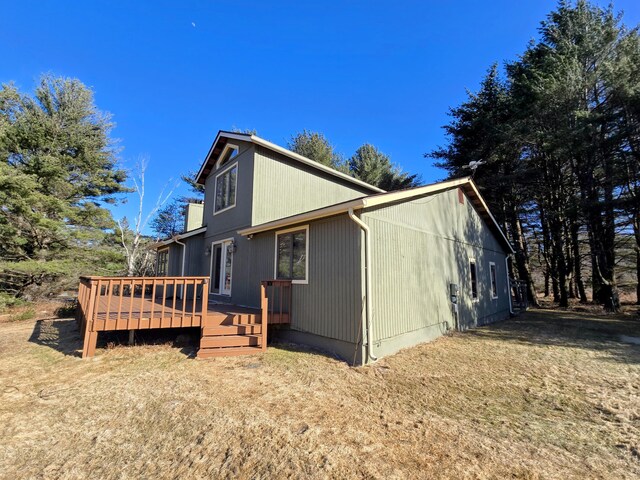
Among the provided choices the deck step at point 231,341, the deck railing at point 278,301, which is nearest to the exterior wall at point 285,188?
the deck railing at point 278,301

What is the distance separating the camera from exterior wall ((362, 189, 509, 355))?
6.28 meters

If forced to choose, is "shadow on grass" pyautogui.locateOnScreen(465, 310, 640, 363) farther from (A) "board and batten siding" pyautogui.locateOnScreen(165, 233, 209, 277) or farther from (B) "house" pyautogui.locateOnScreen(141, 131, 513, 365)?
(A) "board and batten siding" pyautogui.locateOnScreen(165, 233, 209, 277)

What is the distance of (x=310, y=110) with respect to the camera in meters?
18.5

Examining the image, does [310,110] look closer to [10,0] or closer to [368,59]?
[368,59]

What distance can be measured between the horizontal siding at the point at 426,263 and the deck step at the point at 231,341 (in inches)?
102

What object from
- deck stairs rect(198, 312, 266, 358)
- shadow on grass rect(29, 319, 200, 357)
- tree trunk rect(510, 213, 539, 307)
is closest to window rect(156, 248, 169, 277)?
shadow on grass rect(29, 319, 200, 357)

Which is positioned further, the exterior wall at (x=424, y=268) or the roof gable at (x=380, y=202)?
the exterior wall at (x=424, y=268)

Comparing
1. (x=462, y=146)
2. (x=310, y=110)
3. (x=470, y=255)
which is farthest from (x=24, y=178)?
(x=462, y=146)

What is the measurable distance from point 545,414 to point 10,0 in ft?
51.7

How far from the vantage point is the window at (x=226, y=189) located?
10.4 meters

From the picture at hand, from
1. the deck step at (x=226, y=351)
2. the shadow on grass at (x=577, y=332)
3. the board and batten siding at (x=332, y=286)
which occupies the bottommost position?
the shadow on grass at (x=577, y=332)

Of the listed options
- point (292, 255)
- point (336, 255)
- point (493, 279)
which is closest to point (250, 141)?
point (292, 255)

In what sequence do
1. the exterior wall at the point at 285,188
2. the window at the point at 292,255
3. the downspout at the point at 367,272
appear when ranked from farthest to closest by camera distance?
1. the exterior wall at the point at 285,188
2. the window at the point at 292,255
3. the downspout at the point at 367,272

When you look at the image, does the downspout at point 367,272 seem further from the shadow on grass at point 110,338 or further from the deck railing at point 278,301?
the shadow on grass at point 110,338
